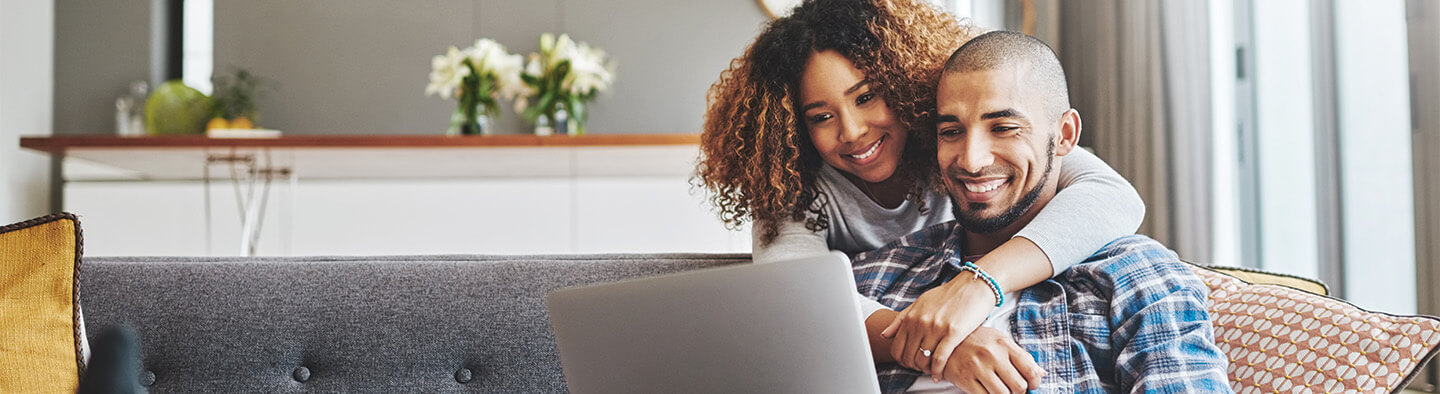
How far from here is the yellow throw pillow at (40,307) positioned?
1.10m

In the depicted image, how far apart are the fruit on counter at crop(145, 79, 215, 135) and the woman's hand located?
3.99 meters

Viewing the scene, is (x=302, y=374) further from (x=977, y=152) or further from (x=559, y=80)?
(x=559, y=80)

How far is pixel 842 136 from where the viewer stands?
124cm

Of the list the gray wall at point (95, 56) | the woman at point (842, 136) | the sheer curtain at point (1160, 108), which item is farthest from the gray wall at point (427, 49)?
the woman at point (842, 136)

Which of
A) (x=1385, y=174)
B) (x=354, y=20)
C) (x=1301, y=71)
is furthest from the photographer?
(x=354, y=20)

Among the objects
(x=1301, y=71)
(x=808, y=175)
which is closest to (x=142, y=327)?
(x=808, y=175)

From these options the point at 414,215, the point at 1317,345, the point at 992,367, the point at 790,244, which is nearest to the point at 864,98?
the point at 790,244

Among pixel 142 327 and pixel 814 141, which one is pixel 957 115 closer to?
pixel 814 141

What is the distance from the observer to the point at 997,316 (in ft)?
3.49

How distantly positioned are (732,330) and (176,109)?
158 inches

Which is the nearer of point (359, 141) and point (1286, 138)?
point (1286, 138)

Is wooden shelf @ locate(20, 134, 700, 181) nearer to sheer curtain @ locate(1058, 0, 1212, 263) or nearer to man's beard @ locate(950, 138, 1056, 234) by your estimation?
sheer curtain @ locate(1058, 0, 1212, 263)

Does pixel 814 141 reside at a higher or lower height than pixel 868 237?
higher

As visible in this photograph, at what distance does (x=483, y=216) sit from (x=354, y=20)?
43.9 inches
